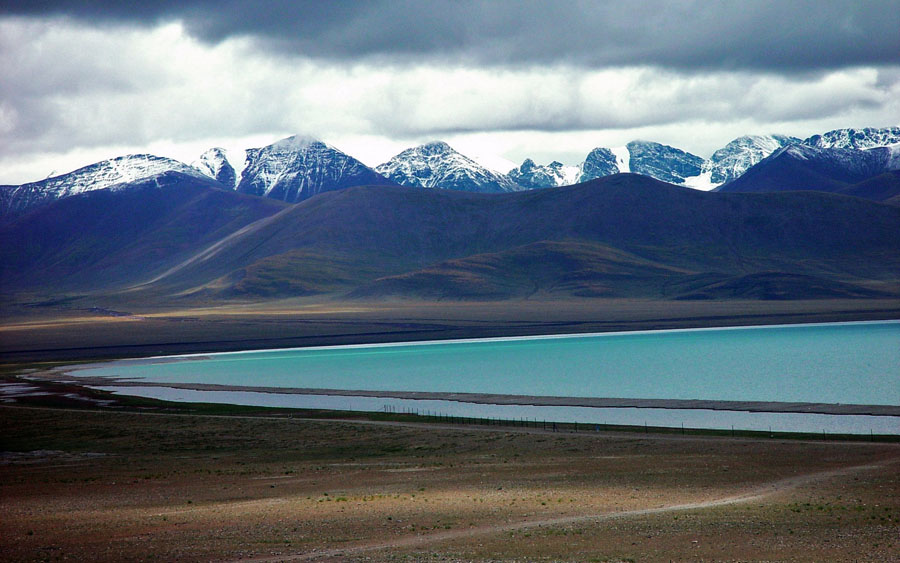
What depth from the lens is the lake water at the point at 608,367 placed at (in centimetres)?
7550

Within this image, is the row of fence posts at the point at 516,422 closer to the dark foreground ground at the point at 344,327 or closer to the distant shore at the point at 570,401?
the distant shore at the point at 570,401

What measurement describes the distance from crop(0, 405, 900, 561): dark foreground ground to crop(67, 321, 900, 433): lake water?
15.3 metres

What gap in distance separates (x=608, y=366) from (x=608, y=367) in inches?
44.9

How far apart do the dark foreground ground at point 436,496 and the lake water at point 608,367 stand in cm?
1528

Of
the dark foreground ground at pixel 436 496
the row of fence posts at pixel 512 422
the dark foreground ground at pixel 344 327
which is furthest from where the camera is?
the dark foreground ground at pixel 344 327

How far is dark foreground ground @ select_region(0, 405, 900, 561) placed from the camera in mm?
25078

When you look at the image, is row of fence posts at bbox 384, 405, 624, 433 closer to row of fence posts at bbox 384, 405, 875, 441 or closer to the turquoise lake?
row of fence posts at bbox 384, 405, 875, 441

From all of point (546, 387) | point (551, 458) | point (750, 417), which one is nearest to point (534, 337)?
point (546, 387)

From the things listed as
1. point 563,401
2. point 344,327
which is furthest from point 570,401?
point 344,327

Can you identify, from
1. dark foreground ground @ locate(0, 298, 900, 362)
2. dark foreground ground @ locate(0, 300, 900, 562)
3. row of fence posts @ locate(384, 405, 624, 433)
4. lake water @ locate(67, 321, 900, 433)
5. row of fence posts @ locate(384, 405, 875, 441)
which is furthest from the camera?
dark foreground ground @ locate(0, 298, 900, 362)

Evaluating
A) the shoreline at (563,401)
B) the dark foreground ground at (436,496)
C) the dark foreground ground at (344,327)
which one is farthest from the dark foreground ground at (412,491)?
the dark foreground ground at (344,327)

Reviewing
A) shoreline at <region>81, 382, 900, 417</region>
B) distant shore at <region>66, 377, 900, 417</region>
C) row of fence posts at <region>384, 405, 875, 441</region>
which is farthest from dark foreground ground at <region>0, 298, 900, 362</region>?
row of fence posts at <region>384, 405, 875, 441</region>

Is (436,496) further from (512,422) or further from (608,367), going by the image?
(608,367)

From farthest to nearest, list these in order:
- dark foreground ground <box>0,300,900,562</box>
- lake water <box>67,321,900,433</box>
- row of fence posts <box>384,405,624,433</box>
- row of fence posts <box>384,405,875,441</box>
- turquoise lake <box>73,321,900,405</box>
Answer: turquoise lake <box>73,321,900,405</box> → lake water <box>67,321,900,433</box> → row of fence posts <box>384,405,624,433</box> → row of fence posts <box>384,405,875,441</box> → dark foreground ground <box>0,300,900,562</box>
